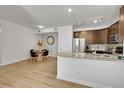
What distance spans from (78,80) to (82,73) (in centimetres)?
27

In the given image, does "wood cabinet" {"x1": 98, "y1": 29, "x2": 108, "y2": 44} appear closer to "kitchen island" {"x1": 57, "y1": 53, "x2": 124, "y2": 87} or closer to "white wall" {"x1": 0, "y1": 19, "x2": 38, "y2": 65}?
"kitchen island" {"x1": 57, "y1": 53, "x2": 124, "y2": 87}

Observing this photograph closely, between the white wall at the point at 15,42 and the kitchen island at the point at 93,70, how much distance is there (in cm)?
353

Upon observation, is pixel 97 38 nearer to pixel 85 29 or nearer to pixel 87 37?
pixel 87 37

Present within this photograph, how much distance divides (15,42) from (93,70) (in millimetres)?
4977

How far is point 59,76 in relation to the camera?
10.7ft

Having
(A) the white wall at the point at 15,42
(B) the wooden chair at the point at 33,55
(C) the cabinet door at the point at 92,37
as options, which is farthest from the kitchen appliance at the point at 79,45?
(A) the white wall at the point at 15,42

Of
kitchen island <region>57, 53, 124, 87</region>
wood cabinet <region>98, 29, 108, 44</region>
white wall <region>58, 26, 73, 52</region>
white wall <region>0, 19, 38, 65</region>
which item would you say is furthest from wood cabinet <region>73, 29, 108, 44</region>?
white wall <region>0, 19, 38, 65</region>

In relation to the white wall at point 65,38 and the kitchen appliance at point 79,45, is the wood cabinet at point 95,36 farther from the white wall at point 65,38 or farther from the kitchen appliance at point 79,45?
the white wall at point 65,38

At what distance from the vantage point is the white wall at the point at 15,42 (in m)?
4.97

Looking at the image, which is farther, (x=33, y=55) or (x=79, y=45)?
(x=33, y=55)

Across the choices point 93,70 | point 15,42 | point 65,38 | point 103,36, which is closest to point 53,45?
point 65,38

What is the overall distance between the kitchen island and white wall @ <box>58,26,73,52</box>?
8.26 feet

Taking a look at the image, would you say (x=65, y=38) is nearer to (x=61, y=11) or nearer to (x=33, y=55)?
(x=33, y=55)

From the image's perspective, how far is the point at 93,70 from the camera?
2.66 meters
